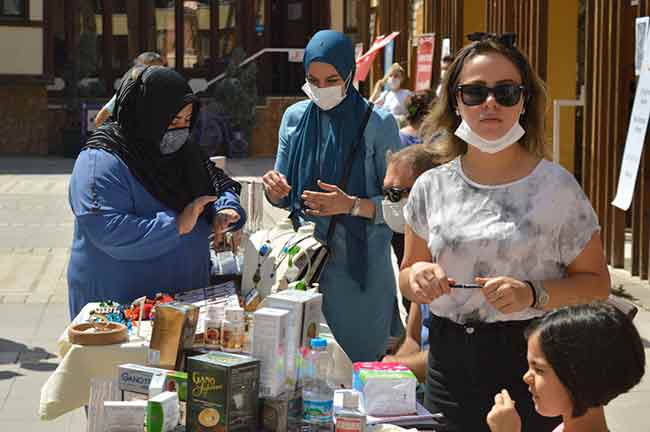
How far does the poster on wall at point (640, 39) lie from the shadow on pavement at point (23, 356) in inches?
199

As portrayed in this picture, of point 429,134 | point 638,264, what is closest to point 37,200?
point 638,264

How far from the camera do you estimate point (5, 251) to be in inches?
480

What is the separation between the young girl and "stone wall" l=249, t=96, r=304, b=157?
24445 millimetres

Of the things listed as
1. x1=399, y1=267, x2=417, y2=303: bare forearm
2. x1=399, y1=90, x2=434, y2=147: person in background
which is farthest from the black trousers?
x1=399, y1=90, x2=434, y2=147: person in background

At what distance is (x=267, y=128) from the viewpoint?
27734 millimetres

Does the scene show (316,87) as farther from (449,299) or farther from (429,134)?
(449,299)

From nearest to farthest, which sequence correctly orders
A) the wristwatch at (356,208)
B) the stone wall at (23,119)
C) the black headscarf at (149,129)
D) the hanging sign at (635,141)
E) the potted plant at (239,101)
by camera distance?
the black headscarf at (149,129)
the wristwatch at (356,208)
the hanging sign at (635,141)
the potted plant at (239,101)
the stone wall at (23,119)

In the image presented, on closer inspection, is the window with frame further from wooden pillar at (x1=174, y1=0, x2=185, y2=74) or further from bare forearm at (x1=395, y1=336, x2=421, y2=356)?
bare forearm at (x1=395, y1=336, x2=421, y2=356)

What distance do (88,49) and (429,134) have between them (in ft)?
79.2

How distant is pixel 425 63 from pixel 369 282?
1114 centimetres

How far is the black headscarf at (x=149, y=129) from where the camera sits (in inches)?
175

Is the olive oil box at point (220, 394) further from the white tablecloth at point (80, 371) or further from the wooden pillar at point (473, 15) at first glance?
the wooden pillar at point (473, 15)

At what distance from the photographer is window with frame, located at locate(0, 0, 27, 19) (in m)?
27.8

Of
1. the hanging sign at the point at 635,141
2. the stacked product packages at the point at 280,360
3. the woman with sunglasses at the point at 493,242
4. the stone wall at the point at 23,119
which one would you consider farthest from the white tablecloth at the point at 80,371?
the stone wall at the point at 23,119
